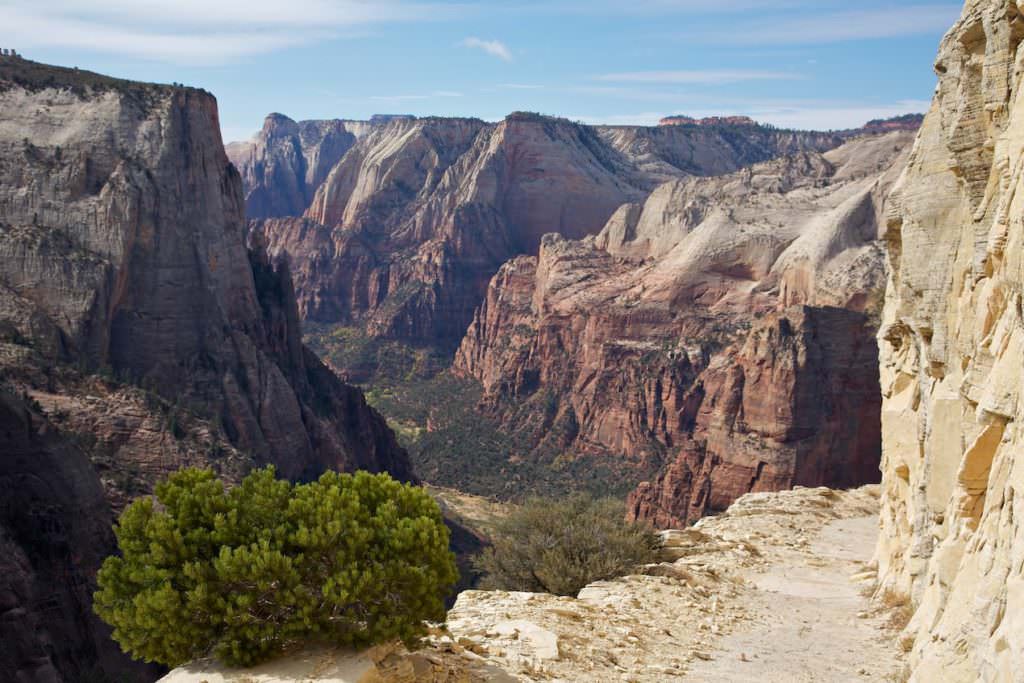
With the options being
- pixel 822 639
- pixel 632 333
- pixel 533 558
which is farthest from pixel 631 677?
pixel 632 333

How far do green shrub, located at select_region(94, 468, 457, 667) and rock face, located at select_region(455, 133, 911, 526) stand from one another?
38.8 metres

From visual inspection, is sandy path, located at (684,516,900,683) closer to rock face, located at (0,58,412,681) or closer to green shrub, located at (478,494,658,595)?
green shrub, located at (478,494,658,595)

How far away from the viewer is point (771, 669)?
54.5ft

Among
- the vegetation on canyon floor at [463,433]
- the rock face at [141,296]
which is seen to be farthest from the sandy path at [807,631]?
the vegetation on canyon floor at [463,433]

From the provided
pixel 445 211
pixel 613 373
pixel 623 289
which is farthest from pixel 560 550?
pixel 445 211

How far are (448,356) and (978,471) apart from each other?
116 m

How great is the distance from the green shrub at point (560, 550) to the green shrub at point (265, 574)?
28.1 feet

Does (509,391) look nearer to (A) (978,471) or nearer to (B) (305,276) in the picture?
(B) (305,276)

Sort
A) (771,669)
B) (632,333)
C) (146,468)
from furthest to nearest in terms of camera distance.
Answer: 1. (632,333)
2. (146,468)
3. (771,669)

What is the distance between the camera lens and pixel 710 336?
76438mm

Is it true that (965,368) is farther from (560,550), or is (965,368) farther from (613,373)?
(613,373)

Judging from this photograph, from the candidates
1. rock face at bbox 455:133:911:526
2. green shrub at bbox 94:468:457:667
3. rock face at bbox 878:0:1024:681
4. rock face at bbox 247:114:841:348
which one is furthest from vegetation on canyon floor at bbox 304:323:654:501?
green shrub at bbox 94:468:457:667

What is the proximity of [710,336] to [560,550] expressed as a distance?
55894mm

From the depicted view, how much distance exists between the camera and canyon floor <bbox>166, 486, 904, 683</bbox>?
13.7m
